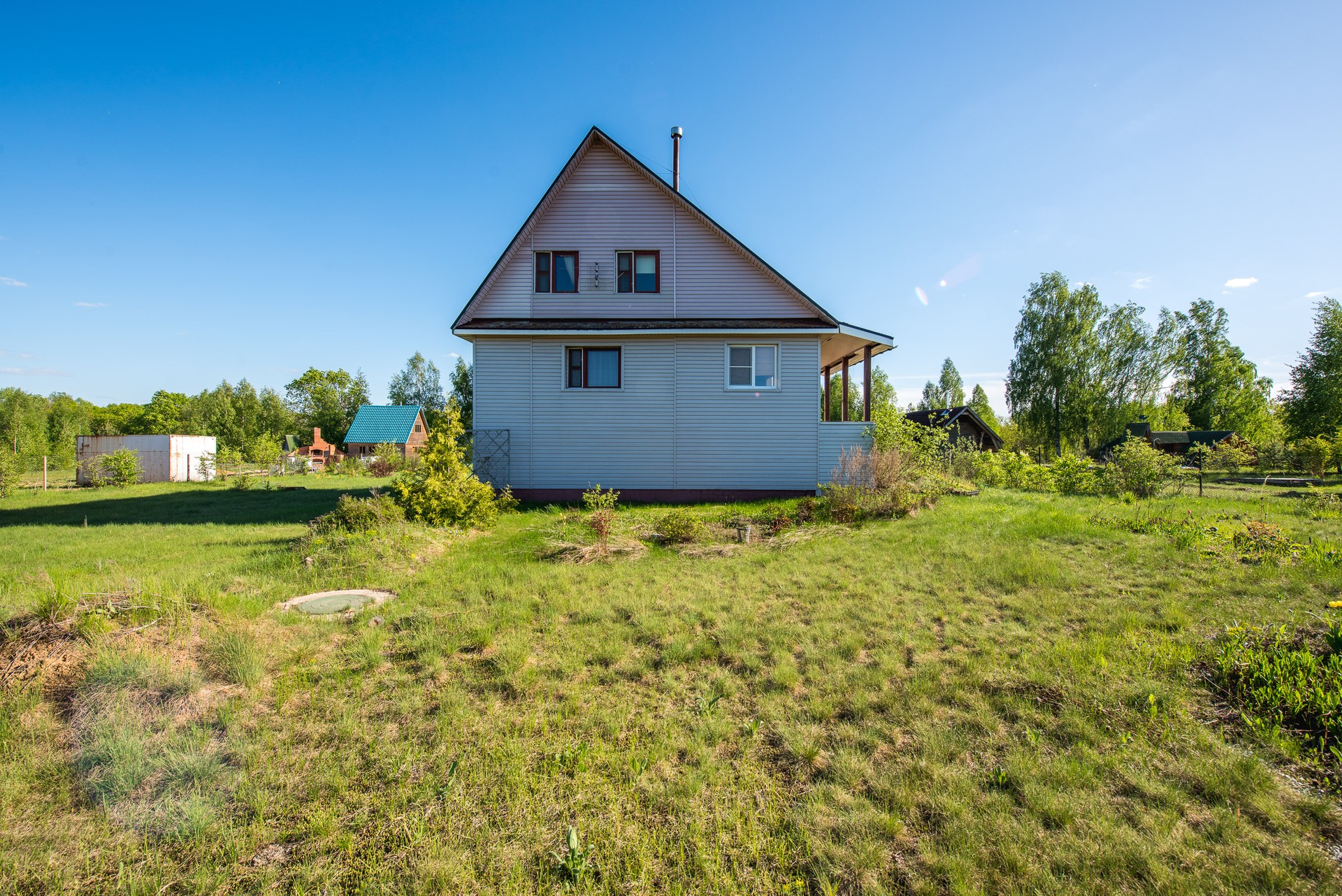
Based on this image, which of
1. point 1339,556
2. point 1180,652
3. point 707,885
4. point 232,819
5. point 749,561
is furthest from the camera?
point 749,561

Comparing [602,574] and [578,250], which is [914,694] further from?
[578,250]

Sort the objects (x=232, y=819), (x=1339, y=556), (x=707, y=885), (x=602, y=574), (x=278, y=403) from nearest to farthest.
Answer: (x=707, y=885), (x=232, y=819), (x=1339, y=556), (x=602, y=574), (x=278, y=403)

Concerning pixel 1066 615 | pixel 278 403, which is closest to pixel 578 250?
pixel 1066 615

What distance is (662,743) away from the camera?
3.47 meters

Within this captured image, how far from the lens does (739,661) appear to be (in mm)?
4609

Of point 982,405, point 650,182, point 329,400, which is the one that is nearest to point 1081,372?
point 982,405

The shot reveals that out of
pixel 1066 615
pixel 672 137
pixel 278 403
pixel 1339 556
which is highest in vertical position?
pixel 672 137

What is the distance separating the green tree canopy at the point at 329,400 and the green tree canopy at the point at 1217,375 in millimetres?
85416

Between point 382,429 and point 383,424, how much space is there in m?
0.68

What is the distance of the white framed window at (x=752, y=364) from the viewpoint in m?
14.4

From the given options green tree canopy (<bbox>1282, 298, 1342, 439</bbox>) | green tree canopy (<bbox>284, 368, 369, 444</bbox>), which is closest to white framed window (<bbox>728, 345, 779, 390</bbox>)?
green tree canopy (<bbox>1282, 298, 1342, 439</bbox>)

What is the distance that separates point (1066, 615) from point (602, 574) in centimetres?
533

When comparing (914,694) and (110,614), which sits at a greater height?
(110,614)

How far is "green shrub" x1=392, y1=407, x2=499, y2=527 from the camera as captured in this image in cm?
1030
